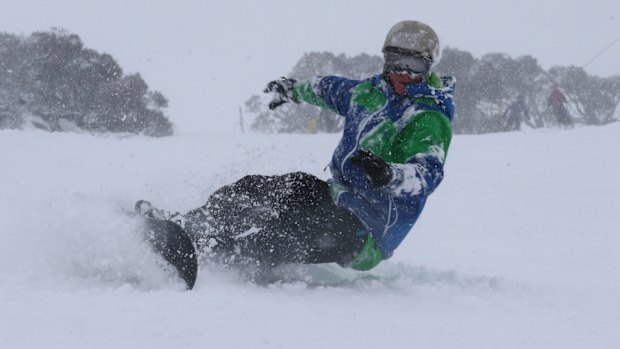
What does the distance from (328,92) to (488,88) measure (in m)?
32.6

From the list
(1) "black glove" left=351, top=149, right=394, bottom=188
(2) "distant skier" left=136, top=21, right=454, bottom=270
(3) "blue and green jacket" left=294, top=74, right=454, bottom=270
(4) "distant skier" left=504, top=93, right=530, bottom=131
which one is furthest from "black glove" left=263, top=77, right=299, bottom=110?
(4) "distant skier" left=504, top=93, right=530, bottom=131

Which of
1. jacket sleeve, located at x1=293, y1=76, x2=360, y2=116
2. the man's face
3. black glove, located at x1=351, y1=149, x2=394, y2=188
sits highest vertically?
the man's face

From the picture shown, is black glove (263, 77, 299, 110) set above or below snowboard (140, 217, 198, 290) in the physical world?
above

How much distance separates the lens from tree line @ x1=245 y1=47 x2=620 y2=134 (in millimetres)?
33875

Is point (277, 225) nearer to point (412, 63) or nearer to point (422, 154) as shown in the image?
point (422, 154)

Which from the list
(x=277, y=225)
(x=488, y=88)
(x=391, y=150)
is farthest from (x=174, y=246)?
(x=488, y=88)

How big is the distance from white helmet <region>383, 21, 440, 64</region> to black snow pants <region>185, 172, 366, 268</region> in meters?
0.85

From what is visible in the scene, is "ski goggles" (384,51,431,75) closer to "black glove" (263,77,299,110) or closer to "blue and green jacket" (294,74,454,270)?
"blue and green jacket" (294,74,454,270)

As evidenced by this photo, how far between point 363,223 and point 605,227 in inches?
201

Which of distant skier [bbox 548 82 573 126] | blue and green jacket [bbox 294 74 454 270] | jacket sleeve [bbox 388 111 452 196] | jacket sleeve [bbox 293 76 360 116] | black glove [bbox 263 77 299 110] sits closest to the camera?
jacket sleeve [bbox 388 111 452 196]

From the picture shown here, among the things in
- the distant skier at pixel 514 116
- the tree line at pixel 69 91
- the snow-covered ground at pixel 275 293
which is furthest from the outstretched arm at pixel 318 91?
the distant skier at pixel 514 116

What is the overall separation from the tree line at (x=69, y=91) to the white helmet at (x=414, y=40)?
17553mm

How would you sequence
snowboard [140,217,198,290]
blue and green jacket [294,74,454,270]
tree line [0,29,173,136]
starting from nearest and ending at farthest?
snowboard [140,217,198,290] < blue and green jacket [294,74,454,270] < tree line [0,29,173,136]

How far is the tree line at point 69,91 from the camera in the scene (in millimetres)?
19922
